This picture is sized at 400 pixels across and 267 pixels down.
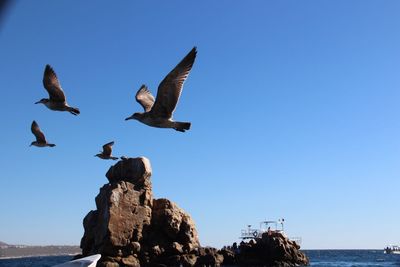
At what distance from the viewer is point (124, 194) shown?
3991cm

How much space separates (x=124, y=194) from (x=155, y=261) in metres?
5.39

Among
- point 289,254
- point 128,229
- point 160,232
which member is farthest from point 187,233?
point 289,254

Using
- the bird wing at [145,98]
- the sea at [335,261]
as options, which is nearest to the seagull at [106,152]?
the bird wing at [145,98]

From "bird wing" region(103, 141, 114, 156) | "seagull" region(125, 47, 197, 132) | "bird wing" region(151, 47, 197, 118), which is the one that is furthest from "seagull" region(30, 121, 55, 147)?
"bird wing" region(151, 47, 197, 118)

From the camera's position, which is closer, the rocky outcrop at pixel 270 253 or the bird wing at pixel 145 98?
the bird wing at pixel 145 98

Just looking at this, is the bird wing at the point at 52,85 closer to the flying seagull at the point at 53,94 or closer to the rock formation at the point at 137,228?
the flying seagull at the point at 53,94

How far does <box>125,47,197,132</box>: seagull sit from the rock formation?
25167 mm

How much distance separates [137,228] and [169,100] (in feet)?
94.0

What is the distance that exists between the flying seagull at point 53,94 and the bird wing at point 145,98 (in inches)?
74.0

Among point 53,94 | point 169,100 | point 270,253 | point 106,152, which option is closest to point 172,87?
point 169,100

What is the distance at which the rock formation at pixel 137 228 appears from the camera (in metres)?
38.1

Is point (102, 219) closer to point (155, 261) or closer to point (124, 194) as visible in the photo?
point (124, 194)

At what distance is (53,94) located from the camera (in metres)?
15.0

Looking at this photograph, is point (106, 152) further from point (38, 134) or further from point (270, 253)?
point (270, 253)
